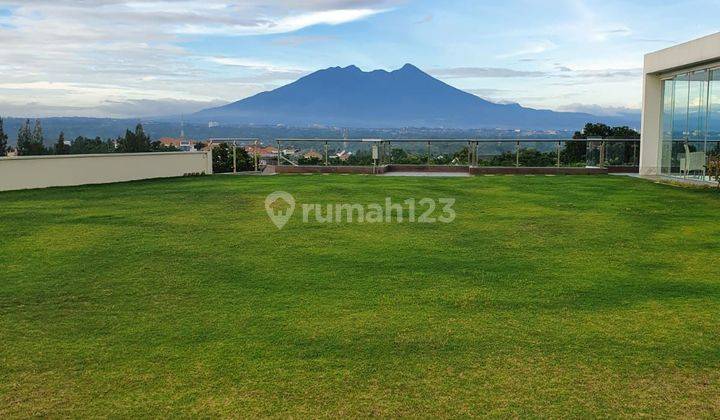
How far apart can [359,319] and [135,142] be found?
1755 centimetres

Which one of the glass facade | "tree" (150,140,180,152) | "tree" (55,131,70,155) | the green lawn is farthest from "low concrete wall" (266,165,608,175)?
the green lawn

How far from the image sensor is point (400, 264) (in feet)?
21.2

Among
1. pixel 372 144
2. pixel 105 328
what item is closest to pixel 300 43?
pixel 372 144

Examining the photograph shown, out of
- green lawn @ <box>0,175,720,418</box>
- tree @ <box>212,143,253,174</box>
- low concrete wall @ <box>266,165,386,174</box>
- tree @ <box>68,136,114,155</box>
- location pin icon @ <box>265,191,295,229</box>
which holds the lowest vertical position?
green lawn @ <box>0,175,720,418</box>

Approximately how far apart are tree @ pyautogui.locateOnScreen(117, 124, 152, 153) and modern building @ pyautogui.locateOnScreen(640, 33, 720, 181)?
51.2ft

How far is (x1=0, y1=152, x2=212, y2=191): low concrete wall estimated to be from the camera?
14422mm

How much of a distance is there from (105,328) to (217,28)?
24.7 metres

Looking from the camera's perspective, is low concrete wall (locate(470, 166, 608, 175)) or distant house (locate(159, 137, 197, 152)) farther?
low concrete wall (locate(470, 166, 608, 175))

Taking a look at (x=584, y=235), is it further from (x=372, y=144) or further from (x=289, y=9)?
(x=289, y=9)

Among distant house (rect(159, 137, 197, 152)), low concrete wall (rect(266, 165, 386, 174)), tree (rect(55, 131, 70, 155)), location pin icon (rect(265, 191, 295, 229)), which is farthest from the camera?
low concrete wall (rect(266, 165, 386, 174))

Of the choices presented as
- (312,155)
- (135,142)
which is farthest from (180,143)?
(312,155)

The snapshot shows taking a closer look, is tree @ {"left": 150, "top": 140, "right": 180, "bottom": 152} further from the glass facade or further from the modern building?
the glass facade

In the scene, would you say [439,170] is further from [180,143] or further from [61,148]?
[61,148]

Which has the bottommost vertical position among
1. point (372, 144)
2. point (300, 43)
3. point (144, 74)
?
point (372, 144)
